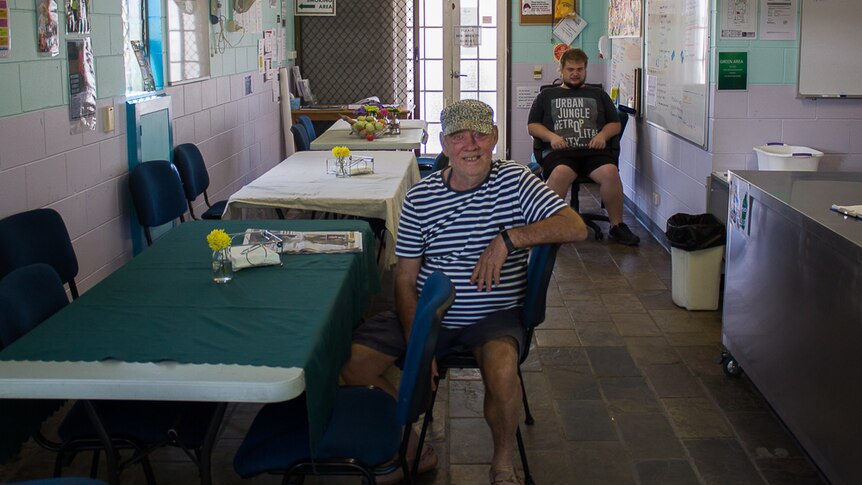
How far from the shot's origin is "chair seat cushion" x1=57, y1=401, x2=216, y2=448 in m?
2.52

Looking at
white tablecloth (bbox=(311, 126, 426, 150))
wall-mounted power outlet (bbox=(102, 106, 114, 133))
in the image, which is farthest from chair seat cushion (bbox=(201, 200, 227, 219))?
wall-mounted power outlet (bbox=(102, 106, 114, 133))

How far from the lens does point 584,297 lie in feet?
17.5

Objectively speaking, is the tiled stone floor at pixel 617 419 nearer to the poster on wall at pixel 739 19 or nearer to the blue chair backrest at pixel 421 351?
the blue chair backrest at pixel 421 351

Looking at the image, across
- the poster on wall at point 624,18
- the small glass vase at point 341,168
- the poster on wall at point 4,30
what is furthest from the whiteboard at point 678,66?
the poster on wall at point 4,30

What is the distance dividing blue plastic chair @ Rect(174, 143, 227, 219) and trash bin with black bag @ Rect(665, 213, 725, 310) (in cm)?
266

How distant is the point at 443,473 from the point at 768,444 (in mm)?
1198

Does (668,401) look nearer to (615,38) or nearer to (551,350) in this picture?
(551,350)

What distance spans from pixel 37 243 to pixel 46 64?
0.79m

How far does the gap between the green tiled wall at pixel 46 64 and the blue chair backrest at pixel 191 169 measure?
1.92ft

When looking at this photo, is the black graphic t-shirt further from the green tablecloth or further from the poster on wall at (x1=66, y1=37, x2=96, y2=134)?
the green tablecloth

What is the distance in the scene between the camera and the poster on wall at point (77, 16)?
414 centimetres

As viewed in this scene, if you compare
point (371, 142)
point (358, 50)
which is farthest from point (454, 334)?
point (358, 50)

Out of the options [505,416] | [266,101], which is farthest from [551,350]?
[266,101]

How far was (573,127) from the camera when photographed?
7.03 meters
